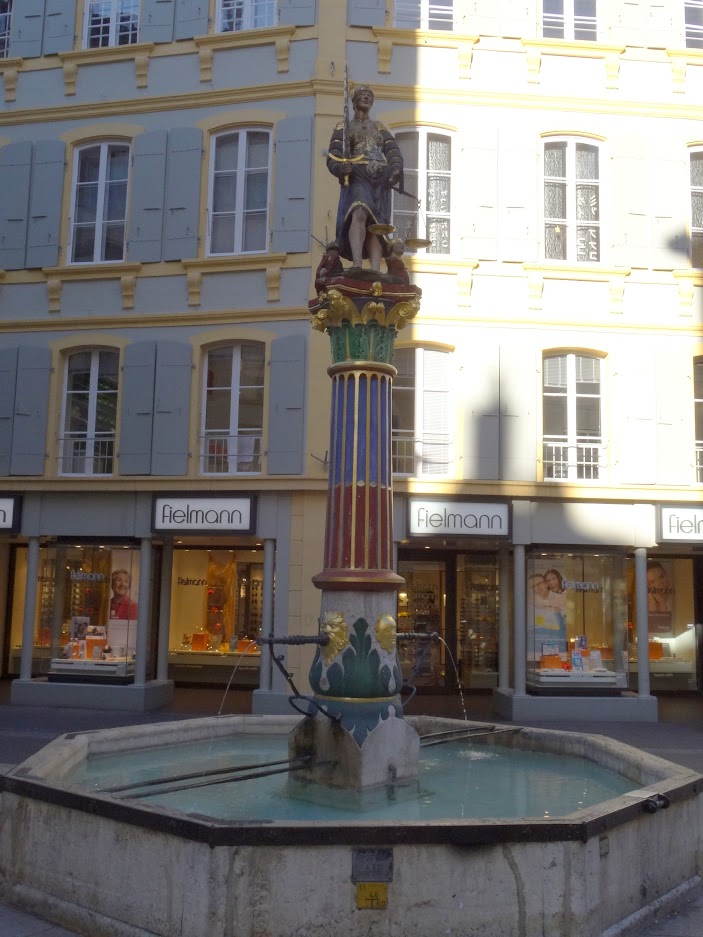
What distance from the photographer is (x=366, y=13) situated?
1814 cm

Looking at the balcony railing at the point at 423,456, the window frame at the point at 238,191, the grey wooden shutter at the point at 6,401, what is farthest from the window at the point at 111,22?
the balcony railing at the point at 423,456

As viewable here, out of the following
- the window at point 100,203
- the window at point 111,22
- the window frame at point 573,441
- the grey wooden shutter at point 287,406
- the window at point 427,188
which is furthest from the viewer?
the window at point 111,22

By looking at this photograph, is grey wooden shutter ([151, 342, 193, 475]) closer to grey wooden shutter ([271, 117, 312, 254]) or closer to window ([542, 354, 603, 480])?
grey wooden shutter ([271, 117, 312, 254])

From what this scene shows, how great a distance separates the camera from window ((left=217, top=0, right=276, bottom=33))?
18672 mm

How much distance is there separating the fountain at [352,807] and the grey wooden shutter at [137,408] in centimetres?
826

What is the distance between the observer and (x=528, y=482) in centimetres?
1711

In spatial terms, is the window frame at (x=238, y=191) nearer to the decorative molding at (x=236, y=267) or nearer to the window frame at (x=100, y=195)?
the decorative molding at (x=236, y=267)

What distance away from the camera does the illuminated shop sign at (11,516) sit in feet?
59.2

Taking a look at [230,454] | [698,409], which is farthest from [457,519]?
[698,409]

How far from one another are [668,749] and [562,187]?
992 cm

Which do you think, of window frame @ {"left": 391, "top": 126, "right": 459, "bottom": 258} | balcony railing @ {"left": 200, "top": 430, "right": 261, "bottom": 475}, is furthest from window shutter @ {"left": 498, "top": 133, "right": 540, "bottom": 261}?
balcony railing @ {"left": 200, "top": 430, "right": 261, "bottom": 475}

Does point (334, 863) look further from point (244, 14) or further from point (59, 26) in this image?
point (59, 26)

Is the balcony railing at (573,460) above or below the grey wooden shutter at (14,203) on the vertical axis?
below

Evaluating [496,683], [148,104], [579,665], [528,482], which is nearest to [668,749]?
[579,665]
